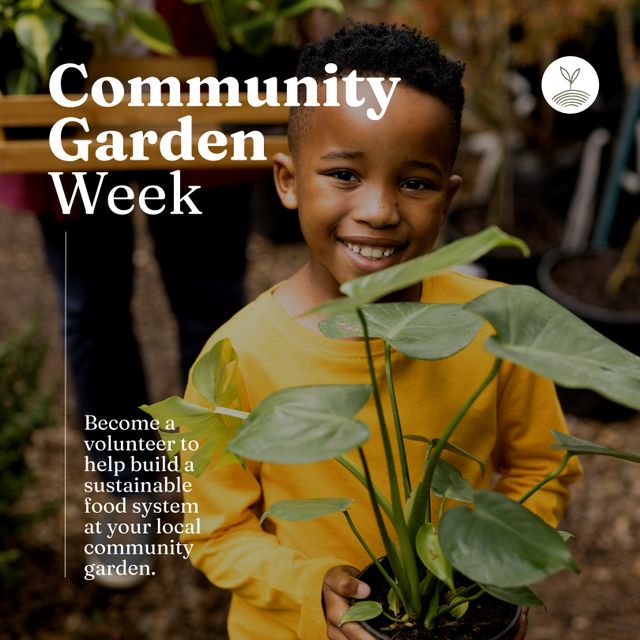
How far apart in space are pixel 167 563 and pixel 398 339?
4.46 ft

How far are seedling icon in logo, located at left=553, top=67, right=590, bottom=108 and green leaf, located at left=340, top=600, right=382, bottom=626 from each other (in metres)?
0.64

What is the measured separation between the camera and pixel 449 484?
738 mm

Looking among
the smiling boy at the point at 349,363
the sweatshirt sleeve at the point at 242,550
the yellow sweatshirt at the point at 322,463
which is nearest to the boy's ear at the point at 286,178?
the smiling boy at the point at 349,363

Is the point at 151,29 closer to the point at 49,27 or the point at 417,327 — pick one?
the point at 49,27

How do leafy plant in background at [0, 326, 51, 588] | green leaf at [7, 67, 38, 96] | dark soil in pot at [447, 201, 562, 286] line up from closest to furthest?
1. green leaf at [7, 67, 38, 96]
2. leafy plant in background at [0, 326, 51, 588]
3. dark soil in pot at [447, 201, 562, 286]

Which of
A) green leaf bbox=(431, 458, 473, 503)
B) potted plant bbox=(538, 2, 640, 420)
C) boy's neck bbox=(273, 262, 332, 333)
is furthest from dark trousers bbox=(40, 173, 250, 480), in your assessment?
potted plant bbox=(538, 2, 640, 420)

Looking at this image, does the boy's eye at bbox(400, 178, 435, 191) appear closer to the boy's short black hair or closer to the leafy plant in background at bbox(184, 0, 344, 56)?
the boy's short black hair

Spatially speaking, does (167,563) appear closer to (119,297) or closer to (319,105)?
(119,297)

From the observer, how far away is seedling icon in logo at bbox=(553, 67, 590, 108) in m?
1.00

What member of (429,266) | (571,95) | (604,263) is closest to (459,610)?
(429,266)

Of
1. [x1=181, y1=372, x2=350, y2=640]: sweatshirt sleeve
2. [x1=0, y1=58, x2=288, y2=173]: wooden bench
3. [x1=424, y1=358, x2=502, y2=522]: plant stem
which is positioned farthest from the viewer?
[x1=0, y1=58, x2=288, y2=173]: wooden bench

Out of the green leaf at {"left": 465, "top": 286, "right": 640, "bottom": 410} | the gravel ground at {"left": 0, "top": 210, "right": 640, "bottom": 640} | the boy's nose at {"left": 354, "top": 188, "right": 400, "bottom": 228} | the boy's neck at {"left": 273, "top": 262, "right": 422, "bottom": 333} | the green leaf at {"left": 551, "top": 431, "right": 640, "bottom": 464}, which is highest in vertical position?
the boy's nose at {"left": 354, "top": 188, "right": 400, "bottom": 228}

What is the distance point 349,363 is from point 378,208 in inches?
7.4

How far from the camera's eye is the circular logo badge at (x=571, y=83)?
3.26 feet
